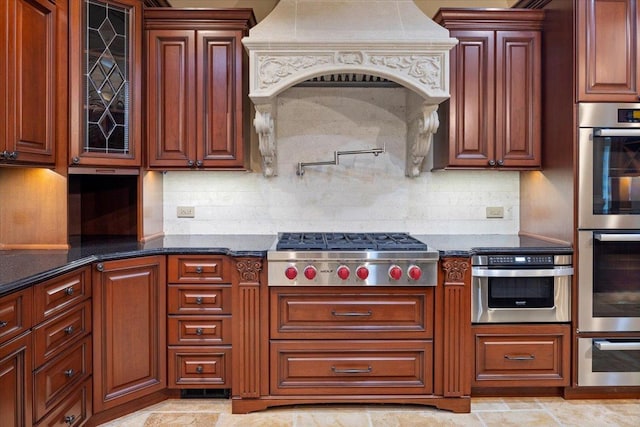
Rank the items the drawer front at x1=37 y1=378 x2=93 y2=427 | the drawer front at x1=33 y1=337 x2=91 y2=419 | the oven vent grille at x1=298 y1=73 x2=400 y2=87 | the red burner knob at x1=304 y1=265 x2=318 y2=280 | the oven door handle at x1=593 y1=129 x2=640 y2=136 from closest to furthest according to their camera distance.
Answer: the drawer front at x1=33 y1=337 x2=91 y2=419
the drawer front at x1=37 y1=378 x2=93 y2=427
the red burner knob at x1=304 y1=265 x2=318 y2=280
the oven door handle at x1=593 y1=129 x2=640 y2=136
the oven vent grille at x1=298 y1=73 x2=400 y2=87

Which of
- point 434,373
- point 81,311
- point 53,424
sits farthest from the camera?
point 434,373

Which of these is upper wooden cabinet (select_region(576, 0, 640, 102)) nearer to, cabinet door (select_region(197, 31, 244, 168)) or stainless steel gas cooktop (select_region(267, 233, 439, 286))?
stainless steel gas cooktop (select_region(267, 233, 439, 286))

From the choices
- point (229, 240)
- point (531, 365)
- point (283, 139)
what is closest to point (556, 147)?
point (531, 365)

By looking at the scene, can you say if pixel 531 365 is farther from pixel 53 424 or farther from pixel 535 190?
pixel 53 424

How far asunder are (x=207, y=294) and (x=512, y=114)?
7.35ft

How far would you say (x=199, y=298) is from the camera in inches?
105

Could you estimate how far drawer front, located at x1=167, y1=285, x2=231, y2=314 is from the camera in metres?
2.67

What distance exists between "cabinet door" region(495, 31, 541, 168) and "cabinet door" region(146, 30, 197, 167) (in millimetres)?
1989

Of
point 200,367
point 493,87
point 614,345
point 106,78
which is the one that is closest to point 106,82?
point 106,78

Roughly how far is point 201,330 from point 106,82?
157 centimetres

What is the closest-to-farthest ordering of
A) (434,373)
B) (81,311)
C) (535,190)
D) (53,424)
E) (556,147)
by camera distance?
(53,424) → (81,311) → (434,373) → (556,147) → (535,190)

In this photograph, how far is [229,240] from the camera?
302cm

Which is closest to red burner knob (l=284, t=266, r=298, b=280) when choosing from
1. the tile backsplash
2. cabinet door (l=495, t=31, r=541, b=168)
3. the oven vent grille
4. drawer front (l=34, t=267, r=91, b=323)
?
the tile backsplash

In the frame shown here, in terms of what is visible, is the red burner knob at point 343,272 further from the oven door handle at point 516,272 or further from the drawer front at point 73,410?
the drawer front at point 73,410
